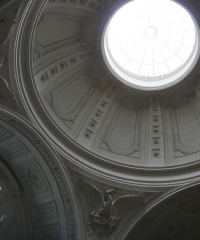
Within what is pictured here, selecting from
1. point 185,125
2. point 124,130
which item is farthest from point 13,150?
point 185,125

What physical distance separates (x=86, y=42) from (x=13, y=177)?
23.0ft

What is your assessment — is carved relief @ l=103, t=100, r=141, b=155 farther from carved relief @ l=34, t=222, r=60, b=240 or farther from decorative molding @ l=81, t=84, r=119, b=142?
carved relief @ l=34, t=222, r=60, b=240

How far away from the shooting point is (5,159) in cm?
1225

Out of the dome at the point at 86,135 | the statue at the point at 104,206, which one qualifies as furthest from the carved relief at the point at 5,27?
the statue at the point at 104,206

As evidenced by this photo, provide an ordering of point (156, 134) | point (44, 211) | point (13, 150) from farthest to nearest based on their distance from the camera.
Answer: point (156, 134) < point (44, 211) < point (13, 150)

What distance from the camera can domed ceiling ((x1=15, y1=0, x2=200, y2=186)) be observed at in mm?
12859

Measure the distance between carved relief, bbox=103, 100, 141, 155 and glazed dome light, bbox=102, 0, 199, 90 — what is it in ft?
4.22

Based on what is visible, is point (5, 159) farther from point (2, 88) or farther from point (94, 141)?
point (94, 141)

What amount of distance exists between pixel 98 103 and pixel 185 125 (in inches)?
166

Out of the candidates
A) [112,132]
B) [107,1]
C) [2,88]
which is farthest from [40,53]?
[112,132]

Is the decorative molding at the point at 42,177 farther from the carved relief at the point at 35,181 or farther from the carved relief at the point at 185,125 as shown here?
the carved relief at the point at 185,125

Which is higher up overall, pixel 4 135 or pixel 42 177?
pixel 4 135

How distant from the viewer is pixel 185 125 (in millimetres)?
14828

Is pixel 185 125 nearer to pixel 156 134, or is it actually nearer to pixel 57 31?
pixel 156 134
